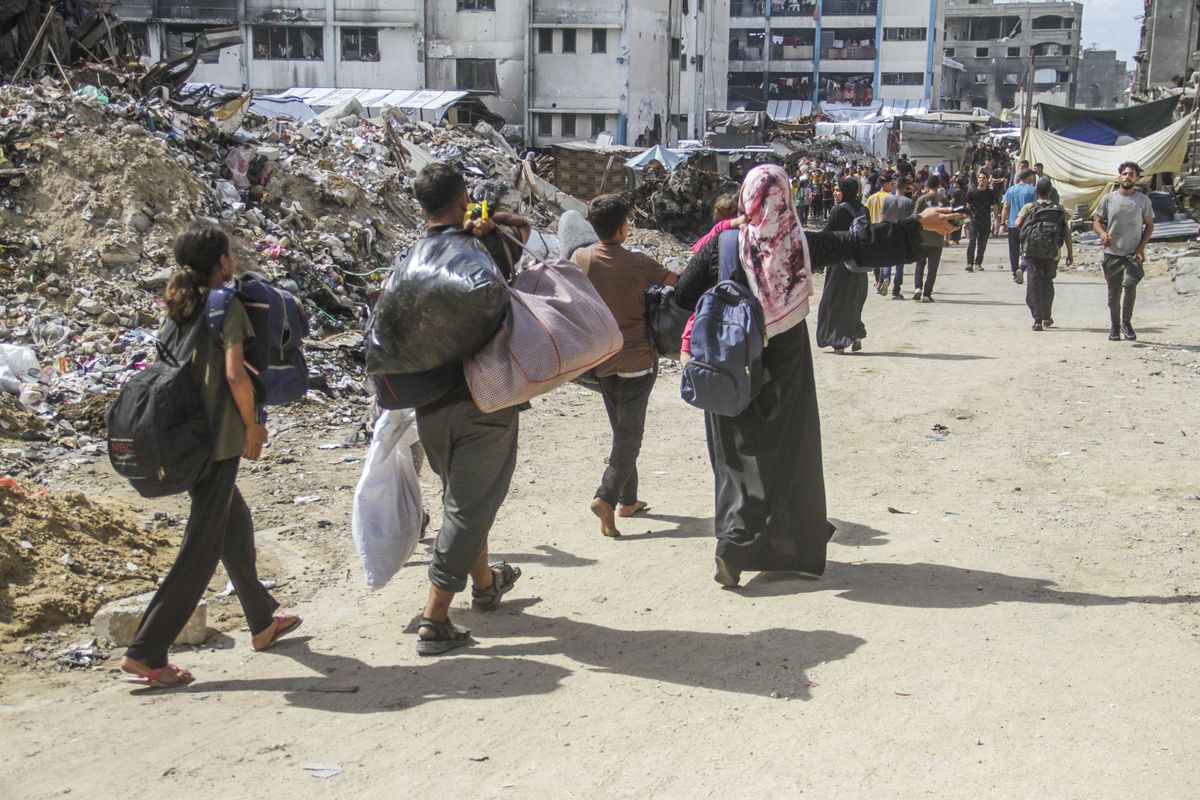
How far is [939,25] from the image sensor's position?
75.8 meters

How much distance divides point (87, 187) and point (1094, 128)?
76.4 ft

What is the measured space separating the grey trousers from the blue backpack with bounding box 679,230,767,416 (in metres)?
0.82

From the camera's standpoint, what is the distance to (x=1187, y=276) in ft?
55.0

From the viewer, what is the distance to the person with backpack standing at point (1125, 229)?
1119 centimetres

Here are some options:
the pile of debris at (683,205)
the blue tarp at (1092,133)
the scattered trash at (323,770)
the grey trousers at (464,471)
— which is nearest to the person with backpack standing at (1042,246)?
the grey trousers at (464,471)

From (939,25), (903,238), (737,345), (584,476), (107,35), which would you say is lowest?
(584,476)

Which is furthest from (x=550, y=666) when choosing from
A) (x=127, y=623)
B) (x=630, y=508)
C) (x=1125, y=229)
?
(x=1125, y=229)

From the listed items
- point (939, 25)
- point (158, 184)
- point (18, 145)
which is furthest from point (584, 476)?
point (939, 25)

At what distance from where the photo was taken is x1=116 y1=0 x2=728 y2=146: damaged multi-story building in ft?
139

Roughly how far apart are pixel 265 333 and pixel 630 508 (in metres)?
2.84

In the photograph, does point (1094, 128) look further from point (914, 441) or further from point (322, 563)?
point (322, 563)

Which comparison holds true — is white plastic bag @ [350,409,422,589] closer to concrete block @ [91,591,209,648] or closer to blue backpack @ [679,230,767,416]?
concrete block @ [91,591,209,648]

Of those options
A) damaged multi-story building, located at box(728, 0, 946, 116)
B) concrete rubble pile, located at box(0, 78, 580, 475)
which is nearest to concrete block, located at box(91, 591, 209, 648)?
concrete rubble pile, located at box(0, 78, 580, 475)

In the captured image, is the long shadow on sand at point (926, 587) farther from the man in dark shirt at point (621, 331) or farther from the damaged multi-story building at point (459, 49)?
the damaged multi-story building at point (459, 49)
